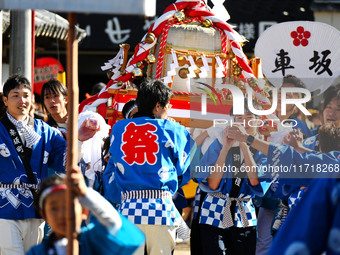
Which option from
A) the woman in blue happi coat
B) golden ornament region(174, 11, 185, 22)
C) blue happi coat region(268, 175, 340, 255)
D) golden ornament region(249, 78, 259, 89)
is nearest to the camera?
blue happi coat region(268, 175, 340, 255)

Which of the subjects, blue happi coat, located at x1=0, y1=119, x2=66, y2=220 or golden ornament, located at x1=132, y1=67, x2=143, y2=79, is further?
golden ornament, located at x1=132, y1=67, x2=143, y2=79

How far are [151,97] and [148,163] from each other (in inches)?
20.2

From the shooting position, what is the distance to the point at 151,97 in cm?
520

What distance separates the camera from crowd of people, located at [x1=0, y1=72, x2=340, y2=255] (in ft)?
16.6

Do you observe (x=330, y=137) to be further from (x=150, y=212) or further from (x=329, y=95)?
(x=150, y=212)

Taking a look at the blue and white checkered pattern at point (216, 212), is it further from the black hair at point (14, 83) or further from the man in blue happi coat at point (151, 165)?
the black hair at point (14, 83)

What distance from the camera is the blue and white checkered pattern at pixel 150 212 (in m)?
5.03

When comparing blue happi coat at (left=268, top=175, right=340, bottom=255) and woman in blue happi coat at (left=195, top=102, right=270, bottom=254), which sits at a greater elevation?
blue happi coat at (left=268, top=175, right=340, bottom=255)

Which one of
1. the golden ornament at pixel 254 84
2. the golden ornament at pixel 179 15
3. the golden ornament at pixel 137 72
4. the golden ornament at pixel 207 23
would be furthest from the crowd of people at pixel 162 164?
the golden ornament at pixel 179 15

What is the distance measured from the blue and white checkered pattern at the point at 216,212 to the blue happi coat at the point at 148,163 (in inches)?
21.1

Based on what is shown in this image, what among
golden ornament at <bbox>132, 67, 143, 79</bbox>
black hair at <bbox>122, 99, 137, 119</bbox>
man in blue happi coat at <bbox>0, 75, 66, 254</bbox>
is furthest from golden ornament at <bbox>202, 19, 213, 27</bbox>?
man in blue happi coat at <bbox>0, 75, 66, 254</bbox>

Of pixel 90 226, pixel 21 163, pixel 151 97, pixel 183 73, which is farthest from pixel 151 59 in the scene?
pixel 90 226

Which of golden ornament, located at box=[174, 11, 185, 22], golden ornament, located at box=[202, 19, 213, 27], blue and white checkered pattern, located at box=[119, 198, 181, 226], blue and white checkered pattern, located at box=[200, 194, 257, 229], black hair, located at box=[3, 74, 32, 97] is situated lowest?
blue and white checkered pattern, located at box=[200, 194, 257, 229]

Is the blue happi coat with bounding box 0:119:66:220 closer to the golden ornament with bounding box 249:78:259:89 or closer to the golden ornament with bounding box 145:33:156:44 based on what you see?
the golden ornament with bounding box 145:33:156:44
